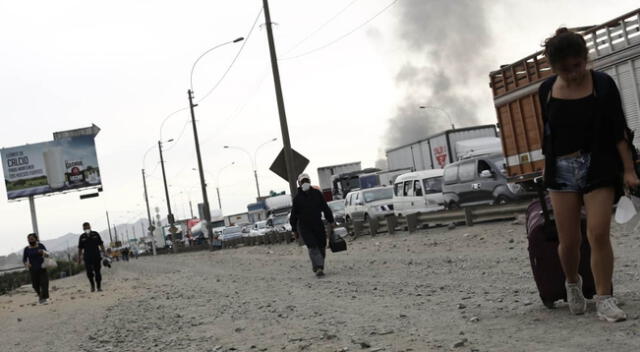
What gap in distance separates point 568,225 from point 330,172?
1926 inches

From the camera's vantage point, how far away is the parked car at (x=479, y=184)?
23.0 m

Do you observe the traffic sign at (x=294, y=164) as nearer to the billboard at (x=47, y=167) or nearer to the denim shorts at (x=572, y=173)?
the denim shorts at (x=572, y=173)

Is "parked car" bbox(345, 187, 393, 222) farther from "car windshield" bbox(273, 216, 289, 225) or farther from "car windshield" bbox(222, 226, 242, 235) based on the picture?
"car windshield" bbox(222, 226, 242, 235)

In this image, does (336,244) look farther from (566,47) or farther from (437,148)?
(437,148)

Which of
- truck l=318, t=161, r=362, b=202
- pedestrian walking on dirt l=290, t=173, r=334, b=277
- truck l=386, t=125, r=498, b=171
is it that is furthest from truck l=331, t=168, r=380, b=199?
pedestrian walking on dirt l=290, t=173, r=334, b=277

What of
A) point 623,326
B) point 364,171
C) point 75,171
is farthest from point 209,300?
point 75,171

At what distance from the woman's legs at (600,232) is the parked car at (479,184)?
17165 mm

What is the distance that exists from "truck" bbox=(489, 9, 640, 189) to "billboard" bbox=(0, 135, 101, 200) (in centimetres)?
3906

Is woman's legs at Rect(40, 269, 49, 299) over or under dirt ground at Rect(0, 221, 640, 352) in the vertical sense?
over

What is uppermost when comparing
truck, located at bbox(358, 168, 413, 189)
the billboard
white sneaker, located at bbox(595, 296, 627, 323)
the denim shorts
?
the billboard

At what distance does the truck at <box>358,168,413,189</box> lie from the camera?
41906 mm

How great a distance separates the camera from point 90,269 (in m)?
19.6

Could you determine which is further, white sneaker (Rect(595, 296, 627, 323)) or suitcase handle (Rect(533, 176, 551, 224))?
suitcase handle (Rect(533, 176, 551, 224))

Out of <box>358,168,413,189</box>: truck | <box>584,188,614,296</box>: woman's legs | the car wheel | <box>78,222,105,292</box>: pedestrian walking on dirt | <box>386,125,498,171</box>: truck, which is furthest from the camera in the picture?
<box>358,168,413,189</box>: truck
